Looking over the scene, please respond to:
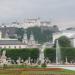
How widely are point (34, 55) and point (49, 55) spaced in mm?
1364

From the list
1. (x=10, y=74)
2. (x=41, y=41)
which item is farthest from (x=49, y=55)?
(x=41, y=41)

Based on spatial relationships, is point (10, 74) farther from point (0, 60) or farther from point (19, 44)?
point (19, 44)

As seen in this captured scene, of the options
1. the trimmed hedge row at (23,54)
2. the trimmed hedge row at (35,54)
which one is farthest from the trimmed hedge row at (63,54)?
the trimmed hedge row at (23,54)

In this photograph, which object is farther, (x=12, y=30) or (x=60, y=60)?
Result: (x=12, y=30)

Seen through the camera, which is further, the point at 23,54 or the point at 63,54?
the point at 63,54

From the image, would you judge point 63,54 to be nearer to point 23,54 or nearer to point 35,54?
point 35,54

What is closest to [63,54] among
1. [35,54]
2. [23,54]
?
[35,54]

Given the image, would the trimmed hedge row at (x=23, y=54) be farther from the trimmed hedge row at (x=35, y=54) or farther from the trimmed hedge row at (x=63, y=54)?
the trimmed hedge row at (x=63, y=54)

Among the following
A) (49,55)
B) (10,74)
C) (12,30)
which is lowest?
(10,74)

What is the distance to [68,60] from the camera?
38.4m

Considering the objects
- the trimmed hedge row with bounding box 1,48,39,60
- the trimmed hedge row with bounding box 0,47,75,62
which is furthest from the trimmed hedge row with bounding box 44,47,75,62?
the trimmed hedge row with bounding box 1,48,39,60

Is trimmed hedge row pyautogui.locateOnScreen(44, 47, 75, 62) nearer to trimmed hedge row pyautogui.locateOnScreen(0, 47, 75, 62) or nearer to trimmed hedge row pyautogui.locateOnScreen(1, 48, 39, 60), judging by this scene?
trimmed hedge row pyautogui.locateOnScreen(0, 47, 75, 62)

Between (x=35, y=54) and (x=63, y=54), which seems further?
(x=63, y=54)

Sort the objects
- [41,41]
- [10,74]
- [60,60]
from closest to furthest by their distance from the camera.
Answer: [10,74], [60,60], [41,41]
